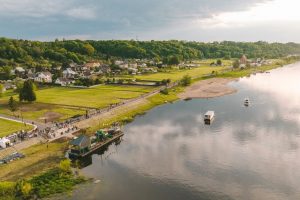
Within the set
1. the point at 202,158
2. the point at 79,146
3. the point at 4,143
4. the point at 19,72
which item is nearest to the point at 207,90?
the point at 202,158

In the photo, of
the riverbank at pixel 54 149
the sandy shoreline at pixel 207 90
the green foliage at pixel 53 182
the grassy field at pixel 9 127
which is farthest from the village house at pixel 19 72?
the green foliage at pixel 53 182

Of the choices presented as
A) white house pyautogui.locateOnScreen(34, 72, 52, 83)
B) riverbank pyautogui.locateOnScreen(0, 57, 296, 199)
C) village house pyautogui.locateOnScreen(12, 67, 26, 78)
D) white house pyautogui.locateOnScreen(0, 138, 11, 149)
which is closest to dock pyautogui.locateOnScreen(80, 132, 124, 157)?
riverbank pyautogui.locateOnScreen(0, 57, 296, 199)

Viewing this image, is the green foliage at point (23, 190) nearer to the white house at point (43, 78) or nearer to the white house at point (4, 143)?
the white house at point (4, 143)

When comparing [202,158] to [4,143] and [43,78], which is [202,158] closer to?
[4,143]

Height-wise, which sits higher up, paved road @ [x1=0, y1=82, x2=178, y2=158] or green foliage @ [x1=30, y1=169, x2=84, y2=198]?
paved road @ [x1=0, y1=82, x2=178, y2=158]

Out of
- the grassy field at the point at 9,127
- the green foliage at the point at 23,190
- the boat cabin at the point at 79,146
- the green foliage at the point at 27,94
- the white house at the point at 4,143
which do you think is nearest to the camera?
the green foliage at the point at 23,190

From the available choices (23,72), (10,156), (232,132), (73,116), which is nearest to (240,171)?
(232,132)

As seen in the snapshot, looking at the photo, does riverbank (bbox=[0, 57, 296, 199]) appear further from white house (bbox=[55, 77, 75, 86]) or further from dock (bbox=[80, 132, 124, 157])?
white house (bbox=[55, 77, 75, 86])
